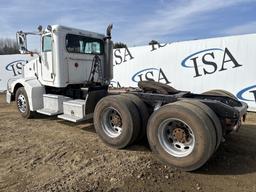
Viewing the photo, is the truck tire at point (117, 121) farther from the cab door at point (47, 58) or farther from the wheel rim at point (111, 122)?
the cab door at point (47, 58)

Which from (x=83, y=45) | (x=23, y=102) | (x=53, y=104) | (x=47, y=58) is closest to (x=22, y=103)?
(x=23, y=102)

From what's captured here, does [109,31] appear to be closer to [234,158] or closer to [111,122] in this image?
[111,122]

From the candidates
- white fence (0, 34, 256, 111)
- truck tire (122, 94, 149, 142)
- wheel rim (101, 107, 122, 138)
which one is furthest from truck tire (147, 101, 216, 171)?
white fence (0, 34, 256, 111)

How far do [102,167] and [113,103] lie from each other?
4.64 ft

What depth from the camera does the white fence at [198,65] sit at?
404 inches

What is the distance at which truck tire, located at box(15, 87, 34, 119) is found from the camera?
27.4 feet

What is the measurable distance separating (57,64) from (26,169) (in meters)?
3.32

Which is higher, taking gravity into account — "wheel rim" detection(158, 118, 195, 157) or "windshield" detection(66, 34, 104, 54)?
"windshield" detection(66, 34, 104, 54)

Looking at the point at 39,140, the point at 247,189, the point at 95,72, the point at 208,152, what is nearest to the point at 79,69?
the point at 95,72

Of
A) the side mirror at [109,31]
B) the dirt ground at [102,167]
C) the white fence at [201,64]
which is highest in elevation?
the side mirror at [109,31]

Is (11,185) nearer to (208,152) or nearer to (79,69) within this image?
(208,152)

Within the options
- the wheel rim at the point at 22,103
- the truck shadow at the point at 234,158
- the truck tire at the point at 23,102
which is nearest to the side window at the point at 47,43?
the truck tire at the point at 23,102

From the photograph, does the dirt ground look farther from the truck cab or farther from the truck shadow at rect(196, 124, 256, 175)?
the truck cab

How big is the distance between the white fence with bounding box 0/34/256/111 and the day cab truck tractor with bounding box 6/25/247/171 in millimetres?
4261
